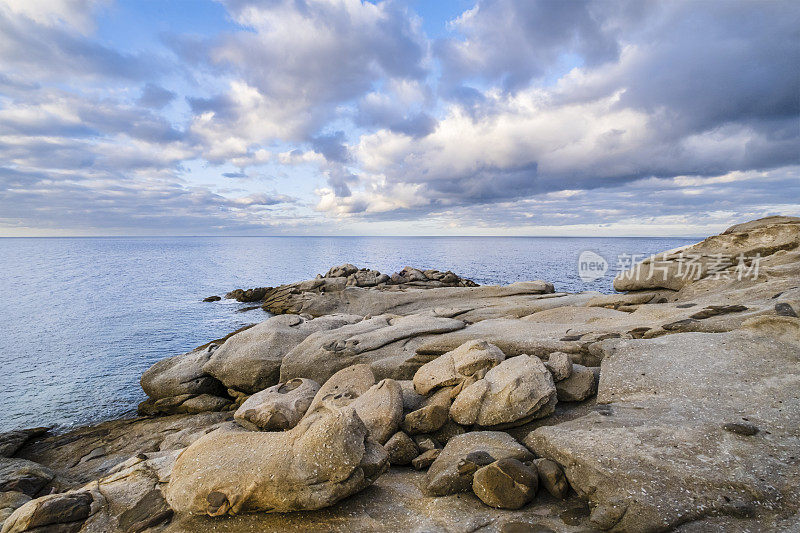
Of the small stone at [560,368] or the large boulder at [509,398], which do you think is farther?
the small stone at [560,368]

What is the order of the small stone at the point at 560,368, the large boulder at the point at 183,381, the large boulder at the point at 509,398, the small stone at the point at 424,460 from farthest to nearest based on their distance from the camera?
the large boulder at the point at 183,381
the small stone at the point at 560,368
the large boulder at the point at 509,398
the small stone at the point at 424,460

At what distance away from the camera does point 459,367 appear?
10.1 metres

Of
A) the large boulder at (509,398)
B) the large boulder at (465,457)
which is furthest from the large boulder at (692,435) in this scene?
the large boulder at (509,398)

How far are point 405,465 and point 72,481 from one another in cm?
1069

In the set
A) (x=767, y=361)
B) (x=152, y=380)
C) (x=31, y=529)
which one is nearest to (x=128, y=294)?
(x=152, y=380)

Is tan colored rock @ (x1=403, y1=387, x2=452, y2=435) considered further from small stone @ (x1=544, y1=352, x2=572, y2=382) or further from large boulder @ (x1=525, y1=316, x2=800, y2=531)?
small stone @ (x1=544, y1=352, x2=572, y2=382)

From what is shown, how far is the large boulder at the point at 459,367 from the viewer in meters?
10.0

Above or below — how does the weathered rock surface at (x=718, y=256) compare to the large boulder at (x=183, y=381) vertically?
above

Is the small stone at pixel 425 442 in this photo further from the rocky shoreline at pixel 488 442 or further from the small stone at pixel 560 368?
the small stone at pixel 560 368

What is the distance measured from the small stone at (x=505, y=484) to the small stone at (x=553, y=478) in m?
0.19

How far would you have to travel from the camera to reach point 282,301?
135ft

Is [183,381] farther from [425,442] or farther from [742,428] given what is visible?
[742,428]

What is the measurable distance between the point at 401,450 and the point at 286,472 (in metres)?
2.65

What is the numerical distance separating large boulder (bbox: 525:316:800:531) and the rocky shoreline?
0.03 metres
